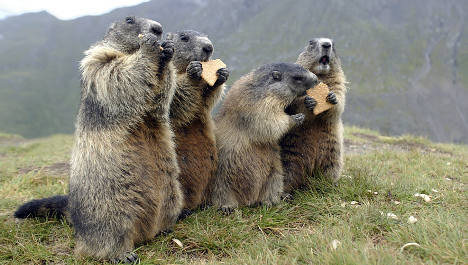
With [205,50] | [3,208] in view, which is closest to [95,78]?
[205,50]

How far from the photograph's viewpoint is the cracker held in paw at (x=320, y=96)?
530 centimetres

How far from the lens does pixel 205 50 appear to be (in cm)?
516

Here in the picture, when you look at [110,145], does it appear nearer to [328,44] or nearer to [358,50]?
[328,44]

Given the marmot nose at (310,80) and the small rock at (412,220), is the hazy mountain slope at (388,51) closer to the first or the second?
the marmot nose at (310,80)

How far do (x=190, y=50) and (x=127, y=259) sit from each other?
2.79 metres

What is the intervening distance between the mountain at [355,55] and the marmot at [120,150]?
75514 millimetres

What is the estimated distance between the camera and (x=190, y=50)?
203 inches

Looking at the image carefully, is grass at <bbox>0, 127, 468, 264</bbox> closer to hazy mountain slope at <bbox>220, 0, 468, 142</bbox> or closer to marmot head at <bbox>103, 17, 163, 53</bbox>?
marmot head at <bbox>103, 17, 163, 53</bbox>

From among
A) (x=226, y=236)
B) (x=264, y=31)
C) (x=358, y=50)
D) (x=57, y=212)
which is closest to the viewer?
(x=226, y=236)

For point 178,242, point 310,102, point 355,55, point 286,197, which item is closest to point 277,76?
point 310,102

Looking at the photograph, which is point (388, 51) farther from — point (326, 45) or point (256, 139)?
point (256, 139)

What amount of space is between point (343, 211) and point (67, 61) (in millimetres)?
213069

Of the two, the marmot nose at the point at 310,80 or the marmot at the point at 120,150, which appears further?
the marmot nose at the point at 310,80

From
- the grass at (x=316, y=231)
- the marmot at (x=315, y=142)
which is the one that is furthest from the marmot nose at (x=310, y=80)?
the grass at (x=316, y=231)
